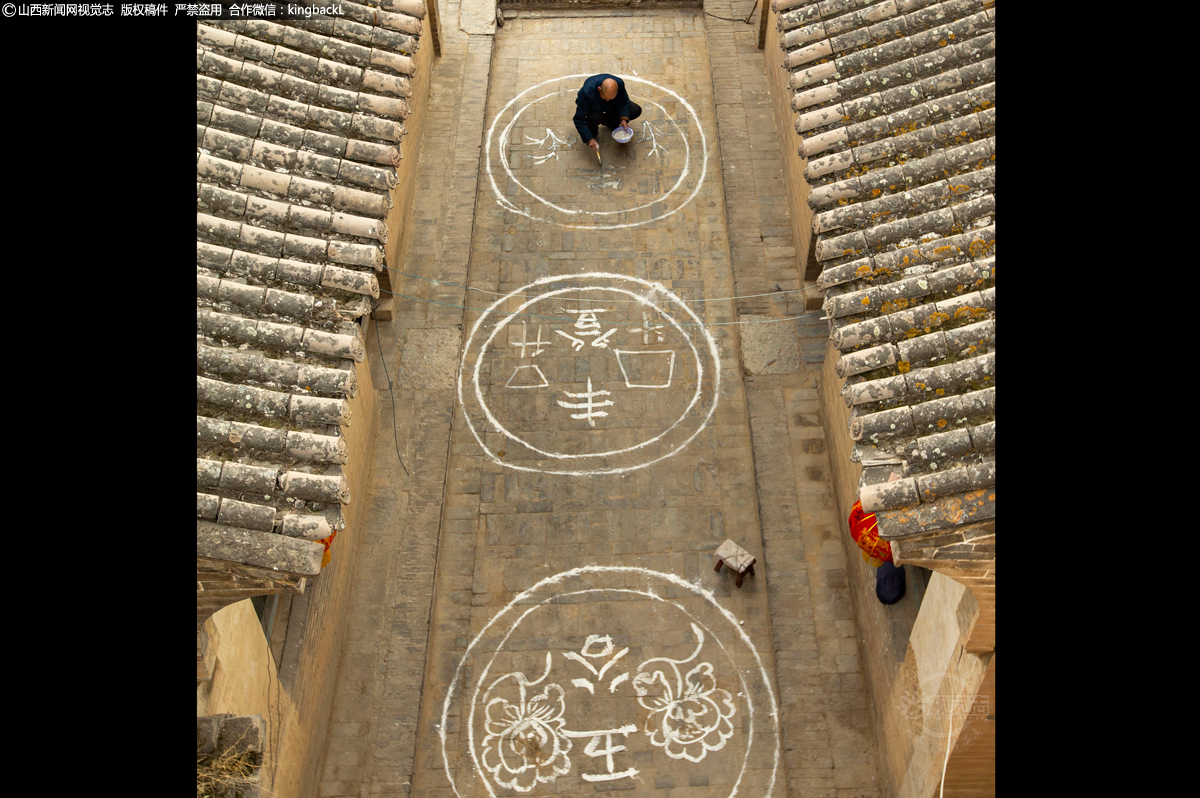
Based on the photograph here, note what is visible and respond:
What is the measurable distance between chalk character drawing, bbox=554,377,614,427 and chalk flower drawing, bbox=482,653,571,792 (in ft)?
9.73

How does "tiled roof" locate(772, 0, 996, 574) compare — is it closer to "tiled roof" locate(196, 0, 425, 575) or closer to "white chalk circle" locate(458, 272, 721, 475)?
"white chalk circle" locate(458, 272, 721, 475)

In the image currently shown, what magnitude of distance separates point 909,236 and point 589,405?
451 cm

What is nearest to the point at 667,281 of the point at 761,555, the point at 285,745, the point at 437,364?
the point at 437,364

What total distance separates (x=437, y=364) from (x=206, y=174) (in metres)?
4.23

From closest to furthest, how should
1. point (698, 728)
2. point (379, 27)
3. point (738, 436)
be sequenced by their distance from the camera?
point (698, 728) → point (379, 27) → point (738, 436)

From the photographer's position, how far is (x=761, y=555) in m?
10.4

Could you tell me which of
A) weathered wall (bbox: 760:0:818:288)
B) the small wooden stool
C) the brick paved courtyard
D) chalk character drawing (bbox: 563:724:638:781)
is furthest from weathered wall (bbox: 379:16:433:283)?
chalk character drawing (bbox: 563:724:638:781)

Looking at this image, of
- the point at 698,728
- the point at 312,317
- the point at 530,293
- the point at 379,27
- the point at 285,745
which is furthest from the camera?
the point at 530,293

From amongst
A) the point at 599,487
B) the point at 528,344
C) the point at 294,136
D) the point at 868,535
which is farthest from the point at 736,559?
the point at 294,136

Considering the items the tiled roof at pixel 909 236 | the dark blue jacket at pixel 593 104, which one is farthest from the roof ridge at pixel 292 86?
the dark blue jacket at pixel 593 104

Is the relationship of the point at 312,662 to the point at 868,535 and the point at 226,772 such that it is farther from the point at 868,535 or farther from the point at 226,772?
the point at 868,535

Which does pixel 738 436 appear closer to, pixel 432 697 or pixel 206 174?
pixel 432 697

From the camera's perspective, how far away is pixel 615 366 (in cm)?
1180

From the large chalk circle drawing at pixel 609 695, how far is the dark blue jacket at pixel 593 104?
21.3 ft
